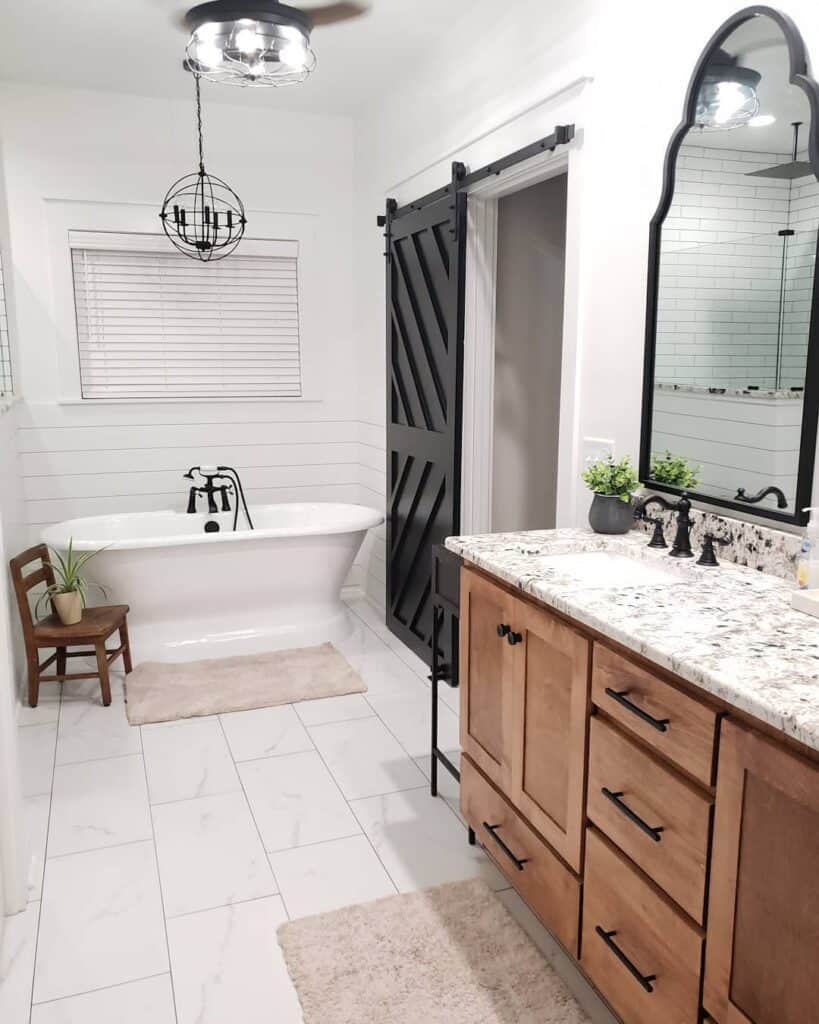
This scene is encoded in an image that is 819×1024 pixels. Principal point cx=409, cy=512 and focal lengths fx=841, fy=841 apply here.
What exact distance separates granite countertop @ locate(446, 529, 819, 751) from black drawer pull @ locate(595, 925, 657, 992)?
24.9 inches

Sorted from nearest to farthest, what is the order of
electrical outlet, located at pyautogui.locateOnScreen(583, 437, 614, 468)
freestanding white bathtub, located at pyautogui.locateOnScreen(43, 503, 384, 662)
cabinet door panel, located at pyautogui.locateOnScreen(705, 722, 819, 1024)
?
1. cabinet door panel, located at pyautogui.locateOnScreen(705, 722, 819, 1024)
2. electrical outlet, located at pyautogui.locateOnScreen(583, 437, 614, 468)
3. freestanding white bathtub, located at pyautogui.locateOnScreen(43, 503, 384, 662)

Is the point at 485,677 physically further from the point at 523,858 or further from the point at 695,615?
the point at 695,615

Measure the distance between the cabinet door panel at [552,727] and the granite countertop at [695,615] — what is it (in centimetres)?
8

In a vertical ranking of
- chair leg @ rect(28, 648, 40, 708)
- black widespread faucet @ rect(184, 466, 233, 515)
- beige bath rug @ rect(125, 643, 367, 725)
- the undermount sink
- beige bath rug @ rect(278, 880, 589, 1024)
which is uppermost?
the undermount sink

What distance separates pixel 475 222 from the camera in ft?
12.1

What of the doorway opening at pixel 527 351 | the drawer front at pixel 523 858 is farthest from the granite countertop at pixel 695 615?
the doorway opening at pixel 527 351

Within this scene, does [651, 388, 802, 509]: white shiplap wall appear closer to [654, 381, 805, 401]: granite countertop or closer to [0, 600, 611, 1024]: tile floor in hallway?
[654, 381, 805, 401]: granite countertop

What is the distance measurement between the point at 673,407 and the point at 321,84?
3009 millimetres

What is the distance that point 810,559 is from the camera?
1.88m

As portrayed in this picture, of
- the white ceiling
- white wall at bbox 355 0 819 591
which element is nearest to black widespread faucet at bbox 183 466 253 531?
the white ceiling

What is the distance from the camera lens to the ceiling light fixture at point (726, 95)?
6.95 feet

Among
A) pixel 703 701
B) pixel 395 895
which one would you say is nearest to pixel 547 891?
pixel 395 895

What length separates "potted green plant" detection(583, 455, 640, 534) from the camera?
254 cm

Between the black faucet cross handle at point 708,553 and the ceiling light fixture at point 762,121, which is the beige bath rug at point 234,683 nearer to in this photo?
the black faucet cross handle at point 708,553
